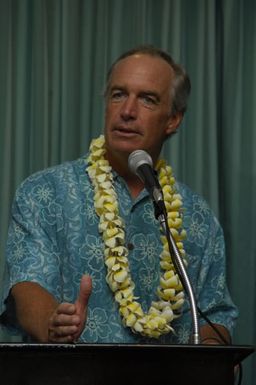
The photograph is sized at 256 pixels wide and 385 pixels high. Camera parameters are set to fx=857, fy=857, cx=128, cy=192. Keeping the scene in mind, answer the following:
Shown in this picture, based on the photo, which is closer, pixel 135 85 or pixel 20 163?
pixel 135 85

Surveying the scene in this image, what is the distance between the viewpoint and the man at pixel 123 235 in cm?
235

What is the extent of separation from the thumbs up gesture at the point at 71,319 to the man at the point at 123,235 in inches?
19.8

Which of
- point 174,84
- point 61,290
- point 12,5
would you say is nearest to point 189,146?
point 174,84

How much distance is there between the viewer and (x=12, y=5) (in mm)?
3168

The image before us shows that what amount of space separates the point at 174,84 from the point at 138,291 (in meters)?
0.66

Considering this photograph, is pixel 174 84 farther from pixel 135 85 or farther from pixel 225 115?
pixel 225 115

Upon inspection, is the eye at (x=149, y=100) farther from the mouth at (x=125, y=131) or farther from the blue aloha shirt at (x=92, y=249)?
the blue aloha shirt at (x=92, y=249)

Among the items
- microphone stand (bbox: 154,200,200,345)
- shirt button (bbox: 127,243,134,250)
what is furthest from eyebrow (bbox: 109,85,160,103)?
microphone stand (bbox: 154,200,200,345)

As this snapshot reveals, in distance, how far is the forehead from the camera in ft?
8.37

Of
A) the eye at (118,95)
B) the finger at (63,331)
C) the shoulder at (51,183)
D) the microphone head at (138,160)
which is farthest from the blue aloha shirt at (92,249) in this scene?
the finger at (63,331)
